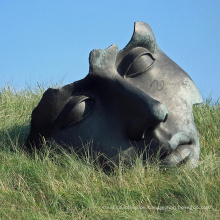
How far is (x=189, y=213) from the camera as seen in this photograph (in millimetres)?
3455

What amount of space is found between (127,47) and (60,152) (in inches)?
48.4

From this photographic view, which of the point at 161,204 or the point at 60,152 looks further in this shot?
the point at 60,152

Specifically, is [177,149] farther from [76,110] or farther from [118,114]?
[76,110]

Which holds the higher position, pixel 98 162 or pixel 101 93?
pixel 101 93

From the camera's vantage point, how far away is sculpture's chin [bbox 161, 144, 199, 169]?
4.30 m

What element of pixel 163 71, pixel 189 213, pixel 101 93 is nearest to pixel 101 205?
pixel 189 213

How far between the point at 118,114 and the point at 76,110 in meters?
0.40

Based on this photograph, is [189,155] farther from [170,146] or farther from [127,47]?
[127,47]

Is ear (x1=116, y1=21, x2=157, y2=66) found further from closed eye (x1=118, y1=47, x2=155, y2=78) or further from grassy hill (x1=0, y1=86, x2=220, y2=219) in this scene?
grassy hill (x1=0, y1=86, x2=220, y2=219)

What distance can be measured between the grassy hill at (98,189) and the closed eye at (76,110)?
1.01 feet

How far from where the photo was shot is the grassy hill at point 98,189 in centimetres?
358

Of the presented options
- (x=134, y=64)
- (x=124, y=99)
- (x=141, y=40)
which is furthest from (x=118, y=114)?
(x=141, y=40)

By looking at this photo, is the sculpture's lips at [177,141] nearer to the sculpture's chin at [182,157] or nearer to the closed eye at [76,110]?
the sculpture's chin at [182,157]

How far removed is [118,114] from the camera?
14.0 ft
